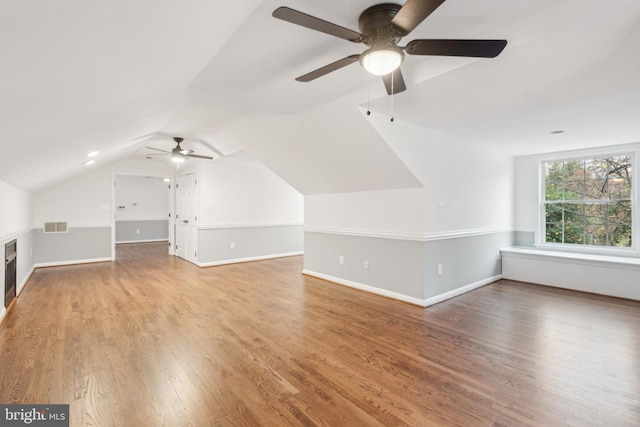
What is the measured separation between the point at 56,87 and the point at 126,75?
35 centimetres

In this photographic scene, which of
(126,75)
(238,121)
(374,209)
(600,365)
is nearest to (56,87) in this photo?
(126,75)

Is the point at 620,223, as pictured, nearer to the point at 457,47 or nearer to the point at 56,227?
the point at 457,47

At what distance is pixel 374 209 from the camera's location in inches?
171

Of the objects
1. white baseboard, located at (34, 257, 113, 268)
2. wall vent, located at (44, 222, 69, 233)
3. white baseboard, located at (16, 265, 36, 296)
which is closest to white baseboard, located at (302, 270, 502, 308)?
white baseboard, located at (16, 265, 36, 296)

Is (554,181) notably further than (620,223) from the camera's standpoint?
Yes

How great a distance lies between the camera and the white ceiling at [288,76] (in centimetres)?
121

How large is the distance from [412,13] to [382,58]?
282mm

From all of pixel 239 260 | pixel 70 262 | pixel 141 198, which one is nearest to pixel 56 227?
pixel 70 262

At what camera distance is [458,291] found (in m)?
4.29

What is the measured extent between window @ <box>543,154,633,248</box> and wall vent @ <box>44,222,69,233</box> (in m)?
9.39

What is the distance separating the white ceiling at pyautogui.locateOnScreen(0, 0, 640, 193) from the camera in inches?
47.5

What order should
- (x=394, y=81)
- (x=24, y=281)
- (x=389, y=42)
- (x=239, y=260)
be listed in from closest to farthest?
(x=389, y=42)
(x=394, y=81)
(x=24, y=281)
(x=239, y=260)

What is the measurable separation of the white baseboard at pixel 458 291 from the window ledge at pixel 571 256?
0.50 metres

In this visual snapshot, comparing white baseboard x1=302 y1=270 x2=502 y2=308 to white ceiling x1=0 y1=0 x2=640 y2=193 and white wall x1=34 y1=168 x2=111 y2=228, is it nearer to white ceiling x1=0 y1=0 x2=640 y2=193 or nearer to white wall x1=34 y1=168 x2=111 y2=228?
white ceiling x1=0 y1=0 x2=640 y2=193
